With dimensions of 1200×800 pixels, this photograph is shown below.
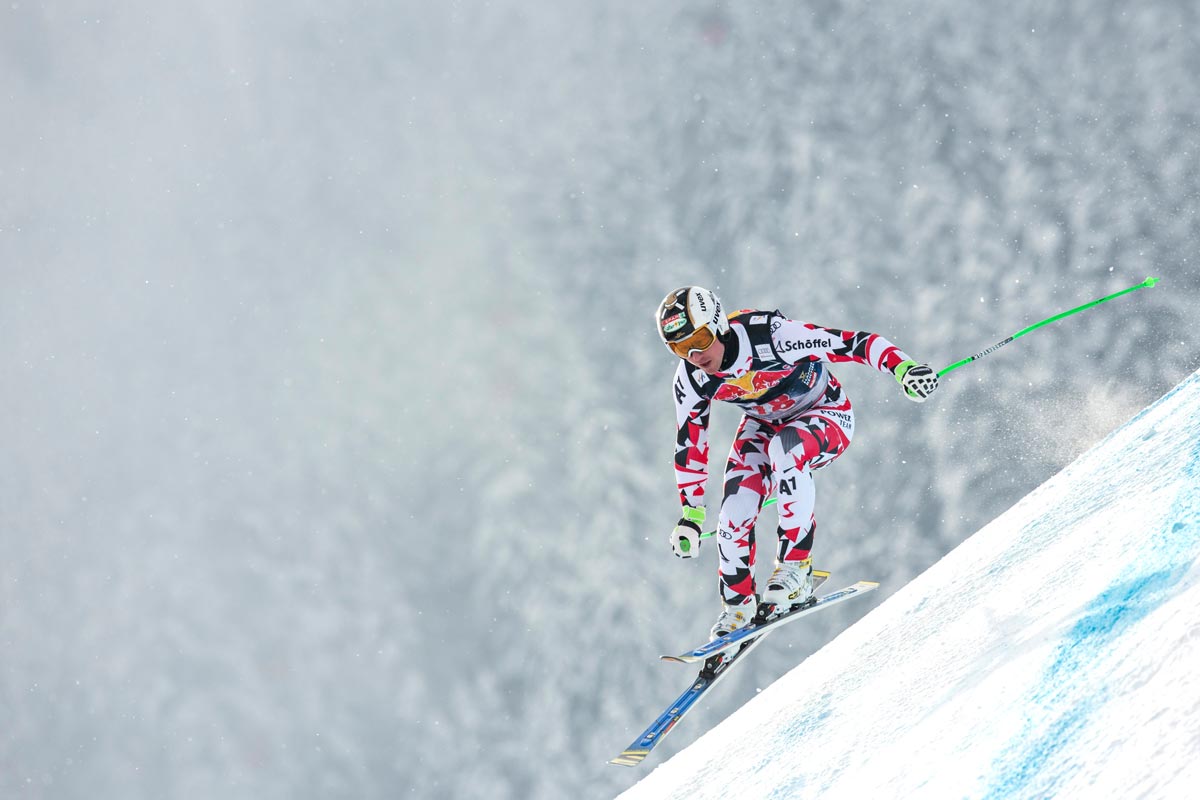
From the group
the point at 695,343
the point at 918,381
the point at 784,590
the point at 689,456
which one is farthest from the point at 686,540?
the point at 918,381

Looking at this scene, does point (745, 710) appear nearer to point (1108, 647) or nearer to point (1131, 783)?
point (1108, 647)

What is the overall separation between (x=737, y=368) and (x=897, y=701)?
2907 millimetres

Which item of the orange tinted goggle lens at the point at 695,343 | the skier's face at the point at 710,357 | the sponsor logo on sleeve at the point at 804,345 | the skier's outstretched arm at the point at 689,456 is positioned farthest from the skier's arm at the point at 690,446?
the sponsor logo on sleeve at the point at 804,345

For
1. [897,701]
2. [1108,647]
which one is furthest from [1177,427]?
[1108,647]

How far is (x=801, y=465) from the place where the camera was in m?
7.43

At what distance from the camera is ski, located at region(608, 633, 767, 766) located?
725 cm

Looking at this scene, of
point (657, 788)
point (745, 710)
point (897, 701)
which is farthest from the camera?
point (745, 710)

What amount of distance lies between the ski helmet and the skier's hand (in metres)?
1.46

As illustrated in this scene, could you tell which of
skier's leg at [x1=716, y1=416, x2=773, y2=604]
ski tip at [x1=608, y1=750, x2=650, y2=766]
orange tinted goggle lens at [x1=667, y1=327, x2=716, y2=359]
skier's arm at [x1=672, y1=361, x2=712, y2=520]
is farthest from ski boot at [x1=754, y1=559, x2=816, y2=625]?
orange tinted goggle lens at [x1=667, y1=327, x2=716, y2=359]

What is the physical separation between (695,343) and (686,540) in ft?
5.39

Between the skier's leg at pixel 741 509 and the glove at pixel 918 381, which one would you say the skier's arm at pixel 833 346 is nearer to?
the glove at pixel 918 381

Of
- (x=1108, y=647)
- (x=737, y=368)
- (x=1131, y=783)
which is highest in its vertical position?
(x=737, y=368)

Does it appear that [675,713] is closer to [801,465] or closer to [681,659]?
[681,659]

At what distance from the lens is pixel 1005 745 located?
362 centimetres
